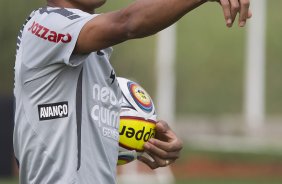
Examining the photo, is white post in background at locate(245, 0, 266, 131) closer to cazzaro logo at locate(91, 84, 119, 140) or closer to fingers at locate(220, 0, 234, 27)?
cazzaro logo at locate(91, 84, 119, 140)

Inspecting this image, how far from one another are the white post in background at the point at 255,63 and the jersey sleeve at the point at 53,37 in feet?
92.5

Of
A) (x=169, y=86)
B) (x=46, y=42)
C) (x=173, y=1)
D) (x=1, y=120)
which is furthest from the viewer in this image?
(x=169, y=86)

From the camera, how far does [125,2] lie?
4003cm

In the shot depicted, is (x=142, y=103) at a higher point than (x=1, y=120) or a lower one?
higher

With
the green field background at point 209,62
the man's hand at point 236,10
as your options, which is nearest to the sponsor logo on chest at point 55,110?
the man's hand at point 236,10

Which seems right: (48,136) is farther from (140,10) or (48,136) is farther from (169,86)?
(169,86)

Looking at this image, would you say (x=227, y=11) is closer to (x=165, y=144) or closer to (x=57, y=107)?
(x=57, y=107)

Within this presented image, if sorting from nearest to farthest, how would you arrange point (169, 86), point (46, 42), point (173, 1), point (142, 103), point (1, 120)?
point (173, 1), point (46, 42), point (142, 103), point (1, 120), point (169, 86)

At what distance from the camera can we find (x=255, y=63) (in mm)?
33938

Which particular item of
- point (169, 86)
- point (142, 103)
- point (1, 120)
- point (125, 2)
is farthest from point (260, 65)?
point (142, 103)

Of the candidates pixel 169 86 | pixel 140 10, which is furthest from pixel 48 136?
pixel 169 86

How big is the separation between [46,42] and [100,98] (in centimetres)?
42

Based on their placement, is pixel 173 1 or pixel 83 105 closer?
pixel 173 1

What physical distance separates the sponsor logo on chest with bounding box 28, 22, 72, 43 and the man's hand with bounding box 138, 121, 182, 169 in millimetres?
1091
